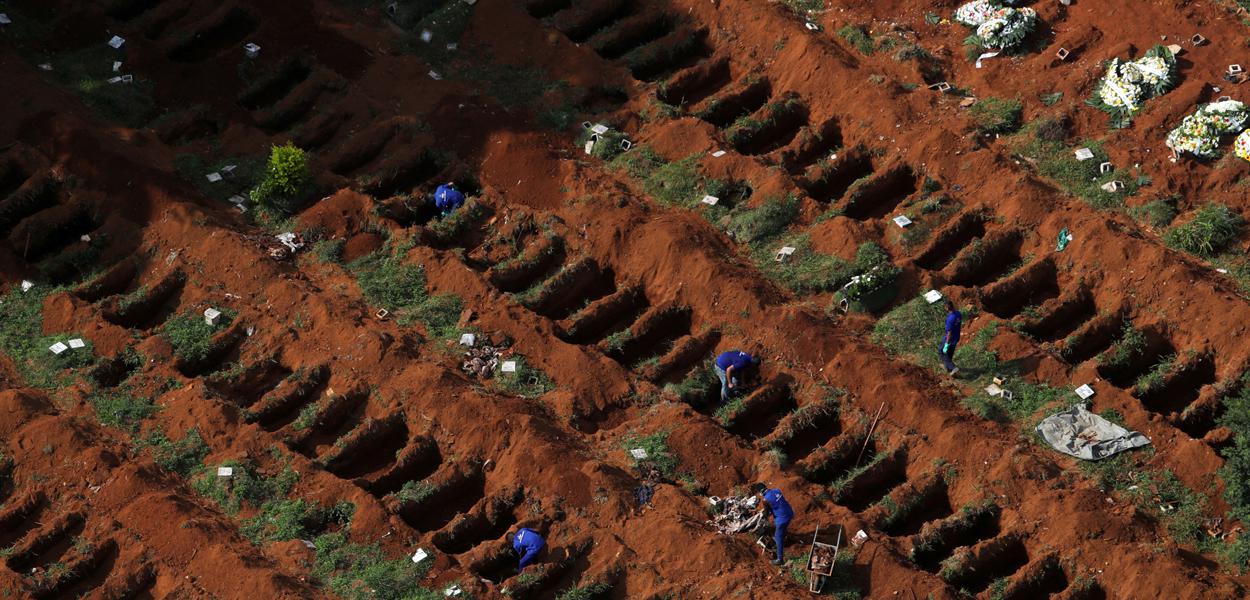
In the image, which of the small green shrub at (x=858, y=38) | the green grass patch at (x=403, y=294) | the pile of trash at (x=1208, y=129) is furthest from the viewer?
the small green shrub at (x=858, y=38)

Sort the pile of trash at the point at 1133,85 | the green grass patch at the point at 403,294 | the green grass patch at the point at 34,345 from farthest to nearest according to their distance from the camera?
the pile of trash at the point at 1133,85 < the green grass patch at the point at 403,294 < the green grass patch at the point at 34,345

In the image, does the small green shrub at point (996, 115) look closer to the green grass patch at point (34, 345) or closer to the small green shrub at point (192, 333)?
the small green shrub at point (192, 333)

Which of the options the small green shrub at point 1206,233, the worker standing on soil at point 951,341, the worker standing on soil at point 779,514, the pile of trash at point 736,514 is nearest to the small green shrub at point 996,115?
the small green shrub at point 1206,233

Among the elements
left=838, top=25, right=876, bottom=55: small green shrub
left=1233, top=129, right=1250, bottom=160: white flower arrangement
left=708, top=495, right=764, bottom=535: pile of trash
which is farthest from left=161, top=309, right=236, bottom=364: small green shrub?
left=1233, top=129, right=1250, bottom=160: white flower arrangement

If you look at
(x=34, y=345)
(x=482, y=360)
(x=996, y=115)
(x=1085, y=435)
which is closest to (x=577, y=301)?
(x=482, y=360)

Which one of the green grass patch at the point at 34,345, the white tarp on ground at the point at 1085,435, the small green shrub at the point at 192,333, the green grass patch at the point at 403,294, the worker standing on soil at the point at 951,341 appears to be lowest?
Result: the green grass patch at the point at 34,345

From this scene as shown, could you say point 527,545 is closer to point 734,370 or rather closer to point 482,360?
point 482,360

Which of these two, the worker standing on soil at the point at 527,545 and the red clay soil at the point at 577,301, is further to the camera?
the red clay soil at the point at 577,301
